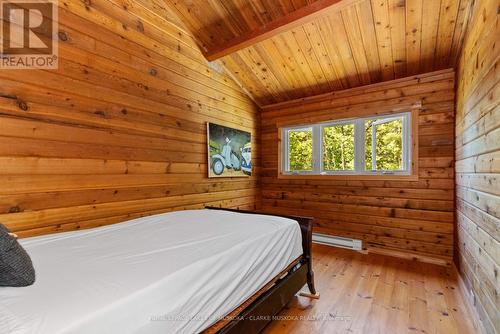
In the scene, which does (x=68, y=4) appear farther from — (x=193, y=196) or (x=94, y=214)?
(x=193, y=196)

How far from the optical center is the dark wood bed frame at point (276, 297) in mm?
1303

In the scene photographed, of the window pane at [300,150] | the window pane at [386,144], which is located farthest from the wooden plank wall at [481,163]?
the window pane at [300,150]

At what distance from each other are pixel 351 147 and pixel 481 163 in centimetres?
188

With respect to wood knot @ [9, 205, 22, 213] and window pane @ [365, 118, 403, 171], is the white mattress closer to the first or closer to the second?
wood knot @ [9, 205, 22, 213]

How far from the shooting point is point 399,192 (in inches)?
123

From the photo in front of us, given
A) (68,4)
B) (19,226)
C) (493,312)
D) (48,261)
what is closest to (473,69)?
(493,312)

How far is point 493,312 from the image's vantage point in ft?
4.66

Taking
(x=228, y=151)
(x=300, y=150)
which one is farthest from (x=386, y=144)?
(x=228, y=151)

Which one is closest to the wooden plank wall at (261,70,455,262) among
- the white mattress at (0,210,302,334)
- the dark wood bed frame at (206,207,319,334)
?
the dark wood bed frame at (206,207,319,334)

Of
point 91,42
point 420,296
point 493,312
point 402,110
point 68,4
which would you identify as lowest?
point 420,296

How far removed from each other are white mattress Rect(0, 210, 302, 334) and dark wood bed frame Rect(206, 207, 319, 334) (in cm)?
9

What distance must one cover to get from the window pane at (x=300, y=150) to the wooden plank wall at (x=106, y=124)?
1607 millimetres

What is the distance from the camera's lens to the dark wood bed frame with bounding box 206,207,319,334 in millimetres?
1303

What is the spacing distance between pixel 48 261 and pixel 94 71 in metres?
1.65
